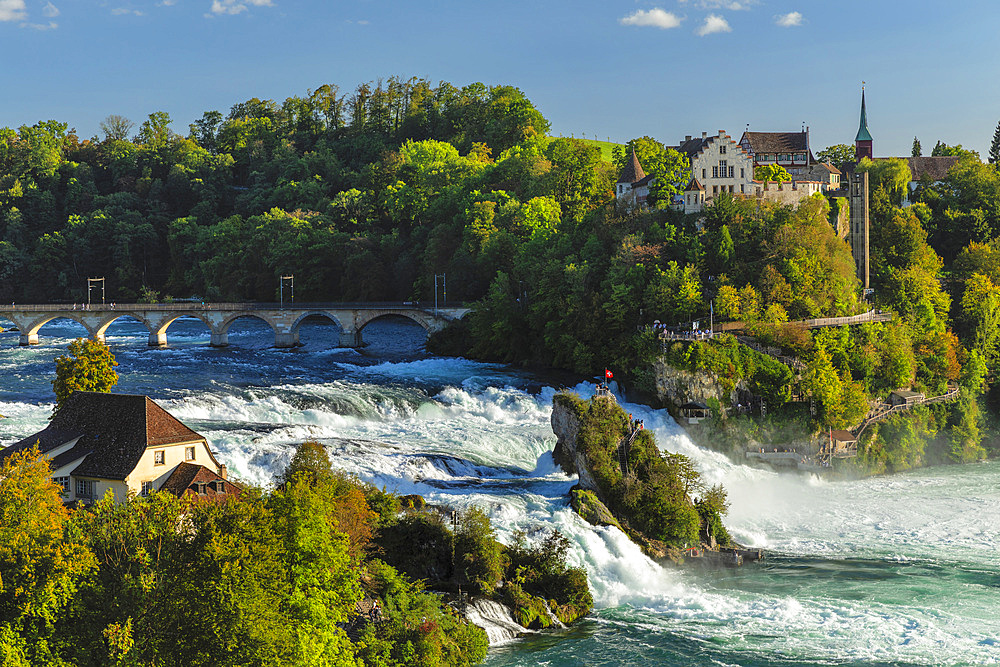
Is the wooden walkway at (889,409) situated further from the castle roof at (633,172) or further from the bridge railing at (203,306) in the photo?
the bridge railing at (203,306)

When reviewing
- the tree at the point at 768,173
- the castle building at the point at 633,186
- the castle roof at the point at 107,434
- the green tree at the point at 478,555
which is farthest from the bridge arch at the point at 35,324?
the green tree at the point at 478,555

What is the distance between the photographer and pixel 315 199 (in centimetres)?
13962

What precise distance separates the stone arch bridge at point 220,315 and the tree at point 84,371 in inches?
1945

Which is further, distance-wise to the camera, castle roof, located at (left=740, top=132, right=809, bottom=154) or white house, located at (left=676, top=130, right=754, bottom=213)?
castle roof, located at (left=740, top=132, right=809, bottom=154)

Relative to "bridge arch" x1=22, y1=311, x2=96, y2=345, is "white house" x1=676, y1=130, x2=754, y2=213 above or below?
above

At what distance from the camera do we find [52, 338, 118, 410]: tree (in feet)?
145

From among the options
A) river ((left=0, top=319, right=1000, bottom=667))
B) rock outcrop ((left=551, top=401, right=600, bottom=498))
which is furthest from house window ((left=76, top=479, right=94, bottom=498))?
rock outcrop ((left=551, top=401, right=600, bottom=498))

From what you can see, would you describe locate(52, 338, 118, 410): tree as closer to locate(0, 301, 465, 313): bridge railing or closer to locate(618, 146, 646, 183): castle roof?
locate(0, 301, 465, 313): bridge railing

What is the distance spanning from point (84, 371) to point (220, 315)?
174 ft

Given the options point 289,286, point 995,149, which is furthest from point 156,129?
point 995,149

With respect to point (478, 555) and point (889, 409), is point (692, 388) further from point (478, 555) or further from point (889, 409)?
point (478, 555)

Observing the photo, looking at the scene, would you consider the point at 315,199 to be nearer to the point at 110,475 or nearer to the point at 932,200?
the point at 932,200

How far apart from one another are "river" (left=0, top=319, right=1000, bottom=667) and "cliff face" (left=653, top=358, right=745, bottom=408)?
1.47 meters

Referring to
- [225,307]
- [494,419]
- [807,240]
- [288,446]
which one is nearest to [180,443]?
[288,446]
